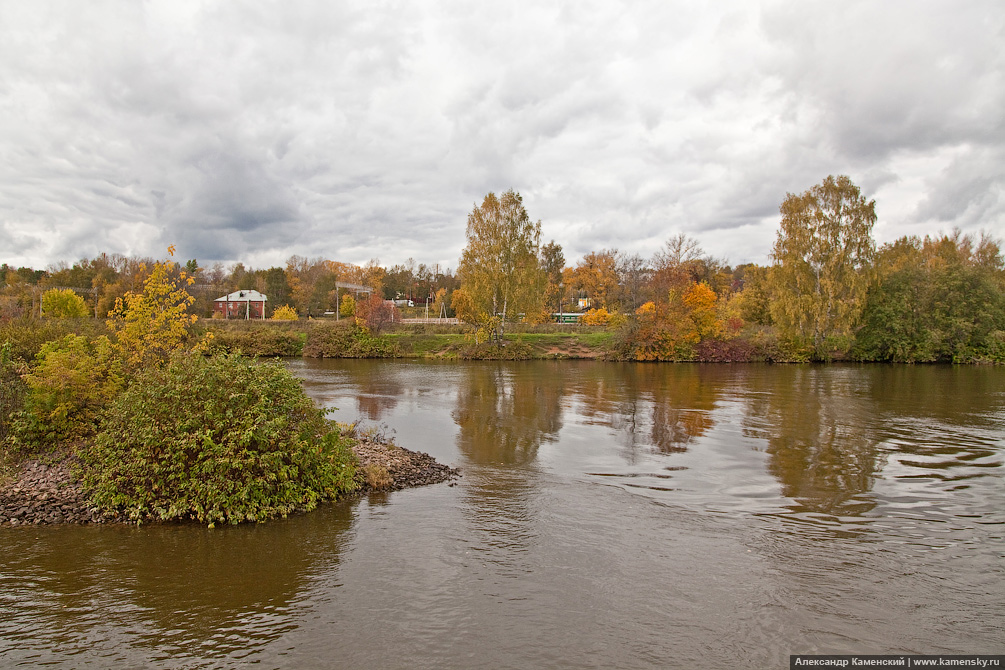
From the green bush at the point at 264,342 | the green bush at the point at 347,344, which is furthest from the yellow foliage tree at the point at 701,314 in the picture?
the green bush at the point at 264,342

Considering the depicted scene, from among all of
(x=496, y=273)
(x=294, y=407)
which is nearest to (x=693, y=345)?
(x=496, y=273)

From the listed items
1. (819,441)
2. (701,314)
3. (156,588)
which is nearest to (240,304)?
(701,314)

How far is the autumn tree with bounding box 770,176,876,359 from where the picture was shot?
154 ft

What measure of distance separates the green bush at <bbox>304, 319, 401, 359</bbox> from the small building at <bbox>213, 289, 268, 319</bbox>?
39434mm

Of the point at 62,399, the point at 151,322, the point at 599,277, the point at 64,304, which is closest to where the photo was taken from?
the point at 62,399

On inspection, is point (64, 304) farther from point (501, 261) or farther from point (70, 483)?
point (70, 483)

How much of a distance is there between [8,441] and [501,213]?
1694 inches

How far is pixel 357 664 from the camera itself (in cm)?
542

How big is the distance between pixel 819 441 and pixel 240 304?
292ft

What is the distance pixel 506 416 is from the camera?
20.0 metres

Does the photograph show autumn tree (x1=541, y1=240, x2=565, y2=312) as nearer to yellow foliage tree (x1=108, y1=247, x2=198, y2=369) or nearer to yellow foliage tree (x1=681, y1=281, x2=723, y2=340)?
yellow foliage tree (x1=681, y1=281, x2=723, y2=340)

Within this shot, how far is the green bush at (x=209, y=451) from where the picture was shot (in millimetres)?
8688

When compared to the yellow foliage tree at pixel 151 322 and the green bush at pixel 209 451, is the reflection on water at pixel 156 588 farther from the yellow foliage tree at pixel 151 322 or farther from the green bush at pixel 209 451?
the yellow foliage tree at pixel 151 322

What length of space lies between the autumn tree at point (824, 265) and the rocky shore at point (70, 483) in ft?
143
